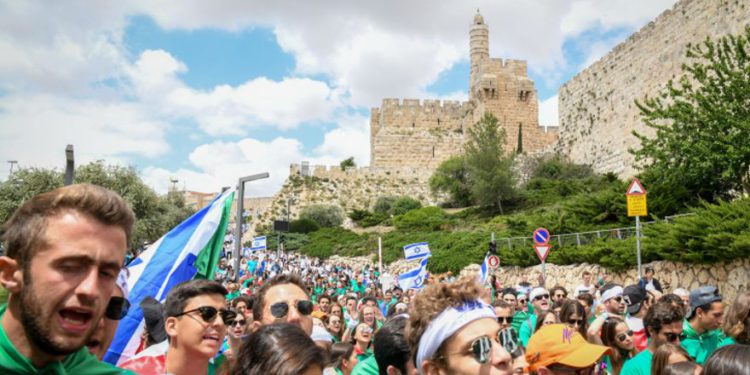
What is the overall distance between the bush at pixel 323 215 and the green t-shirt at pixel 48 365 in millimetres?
43798

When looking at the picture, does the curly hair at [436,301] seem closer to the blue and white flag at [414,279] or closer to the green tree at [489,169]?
the blue and white flag at [414,279]

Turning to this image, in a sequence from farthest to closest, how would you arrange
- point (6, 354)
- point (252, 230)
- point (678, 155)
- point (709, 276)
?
point (252, 230), point (678, 155), point (709, 276), point (6, 354)

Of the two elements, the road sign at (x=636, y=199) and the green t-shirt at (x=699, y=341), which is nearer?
the green t-shirt at (x=699, y=341)

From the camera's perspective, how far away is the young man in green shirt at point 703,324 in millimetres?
4559

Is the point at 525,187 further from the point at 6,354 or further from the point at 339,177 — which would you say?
the point at 6,354

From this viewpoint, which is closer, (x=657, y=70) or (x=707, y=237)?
(x=707, y=237)

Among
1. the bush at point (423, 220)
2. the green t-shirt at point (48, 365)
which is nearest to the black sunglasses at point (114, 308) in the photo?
the green t-shirt at point (48, 365)

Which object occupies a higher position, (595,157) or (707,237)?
(595,157)

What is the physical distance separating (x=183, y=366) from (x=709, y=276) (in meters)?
11.9

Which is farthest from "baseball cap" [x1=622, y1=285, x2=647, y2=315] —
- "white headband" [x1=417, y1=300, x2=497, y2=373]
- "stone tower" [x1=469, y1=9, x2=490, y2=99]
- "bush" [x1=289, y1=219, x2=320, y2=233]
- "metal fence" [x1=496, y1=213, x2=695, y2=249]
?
"stone tower" [x1=469, y1=9, x2=490, y2=99]

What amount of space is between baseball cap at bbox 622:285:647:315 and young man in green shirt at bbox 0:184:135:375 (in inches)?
214

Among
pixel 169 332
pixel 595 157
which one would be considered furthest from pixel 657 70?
pixel 169 332

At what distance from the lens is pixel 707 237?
36.9 feet

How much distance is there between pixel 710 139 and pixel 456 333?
16.0 metres
